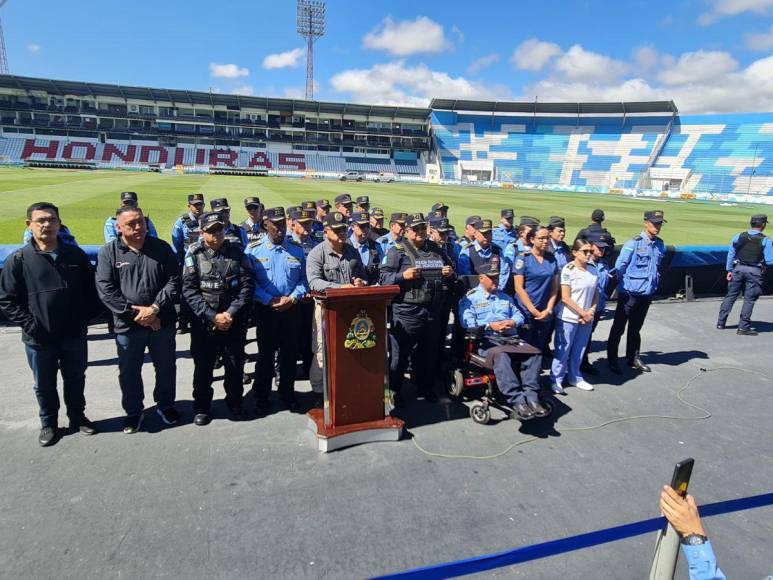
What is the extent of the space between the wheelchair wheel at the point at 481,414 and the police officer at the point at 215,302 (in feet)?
7.48

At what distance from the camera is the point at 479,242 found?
6.09 meters

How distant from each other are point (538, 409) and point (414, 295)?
158 centimetres

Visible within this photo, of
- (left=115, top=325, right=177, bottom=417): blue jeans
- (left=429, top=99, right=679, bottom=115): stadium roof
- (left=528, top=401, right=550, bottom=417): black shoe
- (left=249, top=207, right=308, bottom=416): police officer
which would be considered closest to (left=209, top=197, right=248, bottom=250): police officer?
(left=249, top=207, right=308, bottom=416): police officer

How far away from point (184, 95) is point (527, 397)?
71.8 meters

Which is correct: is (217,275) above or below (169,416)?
above

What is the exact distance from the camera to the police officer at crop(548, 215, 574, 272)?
5.99m

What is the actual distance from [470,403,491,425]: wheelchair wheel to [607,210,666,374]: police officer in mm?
2608

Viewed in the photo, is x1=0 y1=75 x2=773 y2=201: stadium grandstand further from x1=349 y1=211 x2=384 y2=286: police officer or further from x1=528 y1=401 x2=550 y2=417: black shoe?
x1=528 y1=401 x2=550 y2=417: black shoe

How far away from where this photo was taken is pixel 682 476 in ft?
5.02

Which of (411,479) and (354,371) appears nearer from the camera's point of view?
(411,479)

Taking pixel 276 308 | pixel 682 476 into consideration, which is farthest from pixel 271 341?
pixel 682 476

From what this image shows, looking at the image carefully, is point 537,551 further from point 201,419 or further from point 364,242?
point 364,242

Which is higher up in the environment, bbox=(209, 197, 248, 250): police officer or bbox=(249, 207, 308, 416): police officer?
bbox=(209, 197, 248, 250): police officer

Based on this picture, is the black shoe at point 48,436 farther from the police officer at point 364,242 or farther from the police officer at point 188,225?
the police officer at point 188,225
